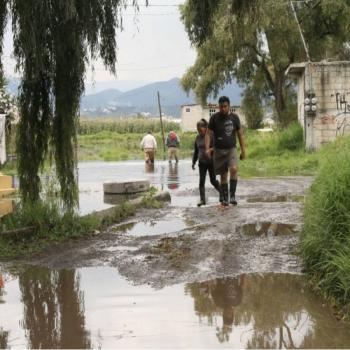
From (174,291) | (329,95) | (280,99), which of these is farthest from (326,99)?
(174,291)

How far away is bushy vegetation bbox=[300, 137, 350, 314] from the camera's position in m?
4.99

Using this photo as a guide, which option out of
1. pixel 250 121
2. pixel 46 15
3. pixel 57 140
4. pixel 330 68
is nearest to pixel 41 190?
pixel 57 140

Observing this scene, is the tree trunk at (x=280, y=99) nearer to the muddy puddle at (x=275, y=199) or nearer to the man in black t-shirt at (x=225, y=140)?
the muddy puddle at (x=275, y=199)

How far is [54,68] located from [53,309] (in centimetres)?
384

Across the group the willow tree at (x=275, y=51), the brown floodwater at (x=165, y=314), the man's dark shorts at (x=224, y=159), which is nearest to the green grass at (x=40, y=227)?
the brown floodwater at (x=165, y=314)

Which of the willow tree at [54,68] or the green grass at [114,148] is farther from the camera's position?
the green grass at [114,148]

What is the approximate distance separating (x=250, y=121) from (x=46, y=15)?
127 feet

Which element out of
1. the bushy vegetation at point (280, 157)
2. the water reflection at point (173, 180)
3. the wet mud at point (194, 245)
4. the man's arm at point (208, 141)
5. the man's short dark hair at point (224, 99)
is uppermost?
the man's short dark hair at point (224, 99)

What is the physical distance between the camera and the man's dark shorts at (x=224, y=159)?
399 inches

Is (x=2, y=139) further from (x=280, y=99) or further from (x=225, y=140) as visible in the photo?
(x=280, y=99)

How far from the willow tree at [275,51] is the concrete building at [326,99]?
169 inches

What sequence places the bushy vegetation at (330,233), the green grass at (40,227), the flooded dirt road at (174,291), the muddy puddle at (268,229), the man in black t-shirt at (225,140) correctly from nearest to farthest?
1. the flooded dirt road at (174,291)
2. the bushy vegetation at (330,233)
3. the green grass at (40,227)
4. the muddy puddle at (268,229)
5. the man in black t-shirt at (225,140)

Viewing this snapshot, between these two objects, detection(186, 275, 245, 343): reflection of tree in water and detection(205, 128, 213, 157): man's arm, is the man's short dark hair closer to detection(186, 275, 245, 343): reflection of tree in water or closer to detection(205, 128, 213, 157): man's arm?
detection(205, 128, 213, 157): man's arm

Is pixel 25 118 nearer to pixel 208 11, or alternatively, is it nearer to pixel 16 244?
pixel 16 244
